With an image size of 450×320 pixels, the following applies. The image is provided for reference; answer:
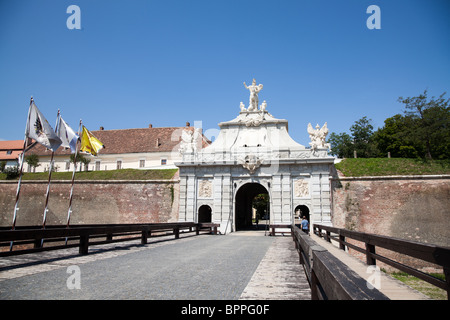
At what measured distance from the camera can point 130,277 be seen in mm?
6688

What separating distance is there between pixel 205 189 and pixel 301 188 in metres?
8.71

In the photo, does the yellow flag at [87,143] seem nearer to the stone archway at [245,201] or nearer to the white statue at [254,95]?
the stone archway at [245,201]

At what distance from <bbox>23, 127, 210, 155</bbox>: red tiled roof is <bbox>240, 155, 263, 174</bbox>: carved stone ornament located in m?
19.8

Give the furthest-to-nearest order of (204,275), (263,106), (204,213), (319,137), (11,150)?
(11,150) → (204,213) → (263,106) → (319,137) → (204,275)

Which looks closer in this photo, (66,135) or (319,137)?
(66,135)

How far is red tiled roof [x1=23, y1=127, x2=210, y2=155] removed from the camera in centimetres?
4566

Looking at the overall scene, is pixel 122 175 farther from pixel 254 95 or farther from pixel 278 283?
pixel 278 283

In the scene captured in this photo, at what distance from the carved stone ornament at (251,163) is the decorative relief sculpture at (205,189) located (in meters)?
3.88

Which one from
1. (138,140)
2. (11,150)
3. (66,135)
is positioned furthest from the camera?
(11,150)

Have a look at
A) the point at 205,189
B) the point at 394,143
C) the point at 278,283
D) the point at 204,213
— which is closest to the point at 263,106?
the point at 205,189

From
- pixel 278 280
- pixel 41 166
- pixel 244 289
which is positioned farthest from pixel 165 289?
pixel 41 166

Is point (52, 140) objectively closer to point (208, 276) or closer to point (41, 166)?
point (208, 276)

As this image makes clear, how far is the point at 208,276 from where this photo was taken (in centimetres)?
695

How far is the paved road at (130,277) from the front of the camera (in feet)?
17.4
